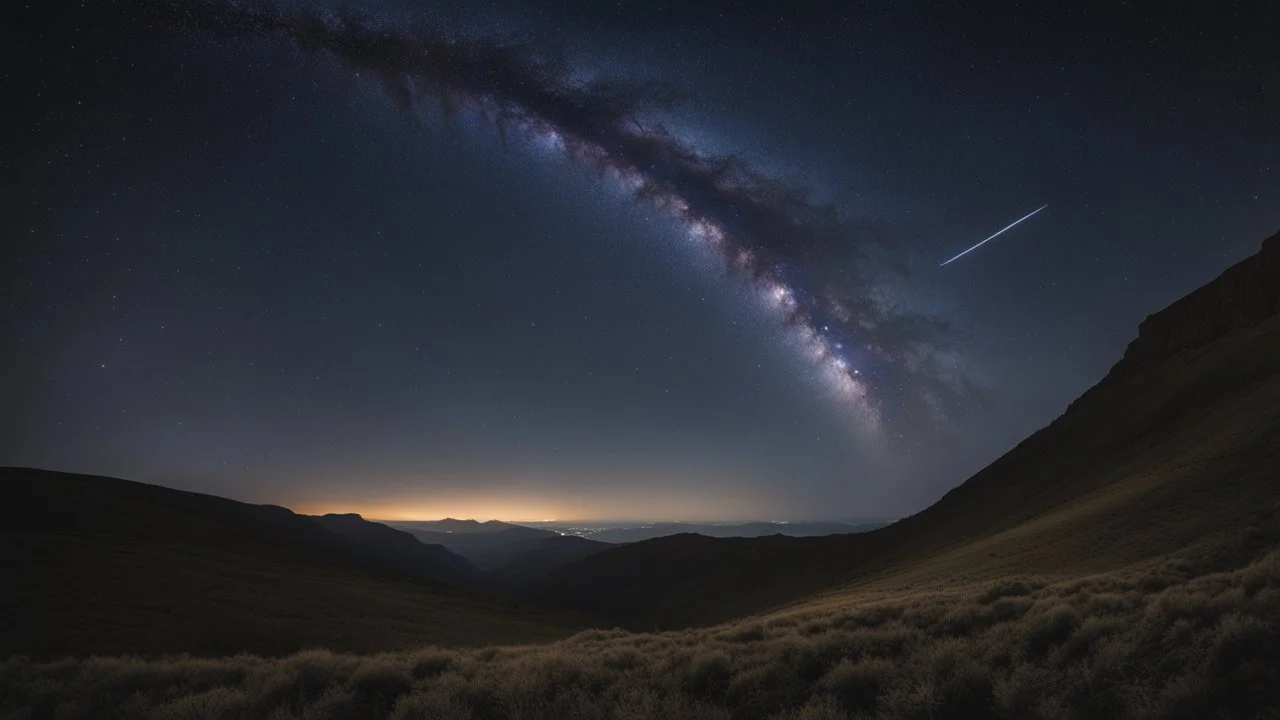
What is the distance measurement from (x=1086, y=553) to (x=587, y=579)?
12942 centimetres

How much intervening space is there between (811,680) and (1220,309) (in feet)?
301

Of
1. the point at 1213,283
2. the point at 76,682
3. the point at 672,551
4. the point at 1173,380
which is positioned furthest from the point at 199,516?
the point at 1213,283

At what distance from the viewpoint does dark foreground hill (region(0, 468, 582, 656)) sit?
940 inches

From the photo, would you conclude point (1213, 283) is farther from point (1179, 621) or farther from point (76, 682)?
point (76, 682)

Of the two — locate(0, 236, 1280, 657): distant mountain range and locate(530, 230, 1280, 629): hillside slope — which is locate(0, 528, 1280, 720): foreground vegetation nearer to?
locate(0, 236, 1280, 657): distant mountain range

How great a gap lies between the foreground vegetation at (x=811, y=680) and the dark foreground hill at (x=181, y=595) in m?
20.2

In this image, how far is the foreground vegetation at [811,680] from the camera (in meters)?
5.63

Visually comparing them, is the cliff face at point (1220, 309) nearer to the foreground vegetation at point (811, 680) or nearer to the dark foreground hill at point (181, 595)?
the foreground vegetation at point (811, 680)

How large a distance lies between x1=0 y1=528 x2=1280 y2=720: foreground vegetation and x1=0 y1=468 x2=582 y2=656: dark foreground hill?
20.2m

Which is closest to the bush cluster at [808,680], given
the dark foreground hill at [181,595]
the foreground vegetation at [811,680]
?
the foreground vegetation at [811,680]

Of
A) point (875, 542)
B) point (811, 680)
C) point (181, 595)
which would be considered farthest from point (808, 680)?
point (875, 542)

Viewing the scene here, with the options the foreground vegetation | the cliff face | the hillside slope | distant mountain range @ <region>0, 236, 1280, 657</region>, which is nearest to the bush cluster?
the foreground vegetation

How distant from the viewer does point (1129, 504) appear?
29.1 metres

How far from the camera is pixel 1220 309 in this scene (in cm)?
6675
